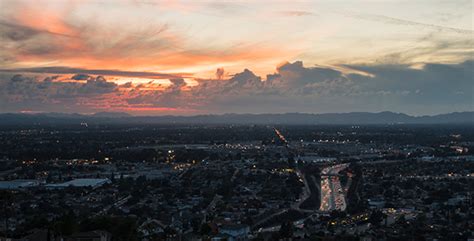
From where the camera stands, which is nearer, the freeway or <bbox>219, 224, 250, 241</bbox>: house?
<bbox>219, 224, 250, 241</bbox>: house

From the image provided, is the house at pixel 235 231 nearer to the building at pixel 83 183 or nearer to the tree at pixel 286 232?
the tree at pixel 286 232

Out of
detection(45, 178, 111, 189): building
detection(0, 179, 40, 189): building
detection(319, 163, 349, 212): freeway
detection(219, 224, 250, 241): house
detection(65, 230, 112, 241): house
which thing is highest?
detection(65, 230, 112, 241): house

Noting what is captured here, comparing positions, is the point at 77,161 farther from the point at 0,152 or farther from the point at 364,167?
the point at 364,167

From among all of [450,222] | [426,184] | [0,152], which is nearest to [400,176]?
[426,184]

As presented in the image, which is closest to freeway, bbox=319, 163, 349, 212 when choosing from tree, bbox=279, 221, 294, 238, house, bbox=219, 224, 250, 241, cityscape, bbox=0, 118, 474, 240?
cityscape, bbox=0, 118, 474, 240

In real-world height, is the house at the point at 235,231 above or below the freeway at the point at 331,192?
above

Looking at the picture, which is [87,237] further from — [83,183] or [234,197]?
[83,183]

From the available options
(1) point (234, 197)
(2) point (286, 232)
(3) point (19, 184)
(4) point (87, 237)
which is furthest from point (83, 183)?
(4) point (87, 237)

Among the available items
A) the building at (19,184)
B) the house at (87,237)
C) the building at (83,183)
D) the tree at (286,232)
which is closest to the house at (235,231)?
the tree at (286,232)

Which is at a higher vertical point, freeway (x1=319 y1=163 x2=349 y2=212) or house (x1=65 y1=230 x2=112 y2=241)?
house (x1=65 y1=230 x2=112 y2=241)

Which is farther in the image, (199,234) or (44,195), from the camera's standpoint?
(44,195)

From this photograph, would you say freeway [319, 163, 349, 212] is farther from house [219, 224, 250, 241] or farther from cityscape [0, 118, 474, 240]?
house [219, 224, 250, 241]
